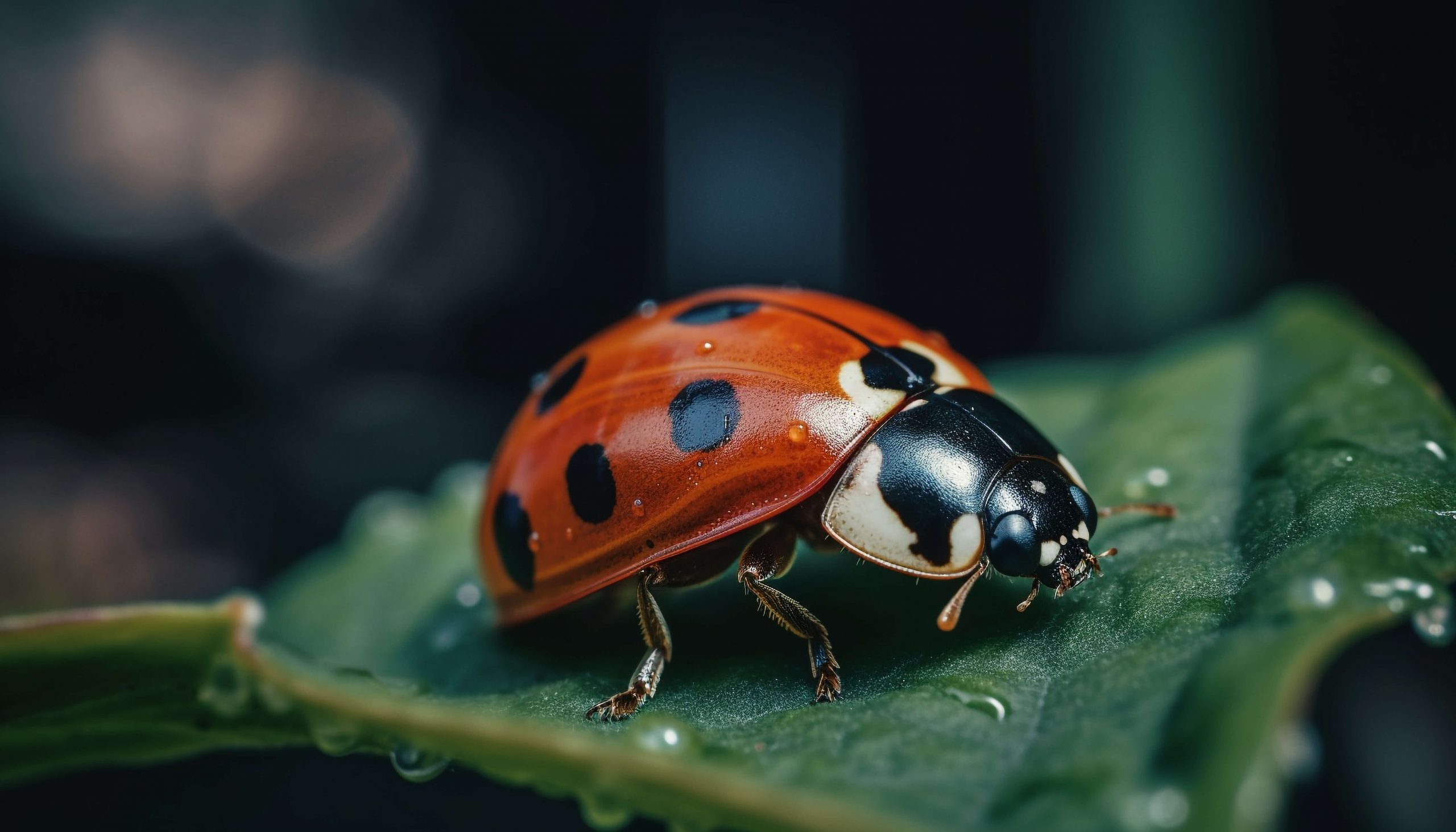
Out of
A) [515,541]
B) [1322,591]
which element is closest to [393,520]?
[515,541]

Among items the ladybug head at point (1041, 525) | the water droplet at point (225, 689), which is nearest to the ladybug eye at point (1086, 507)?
the ladybug head at point (1041, 525)

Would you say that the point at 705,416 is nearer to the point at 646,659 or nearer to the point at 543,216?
the point at 646,659

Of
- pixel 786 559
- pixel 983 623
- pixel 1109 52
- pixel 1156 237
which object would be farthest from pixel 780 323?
pixel 1109 52

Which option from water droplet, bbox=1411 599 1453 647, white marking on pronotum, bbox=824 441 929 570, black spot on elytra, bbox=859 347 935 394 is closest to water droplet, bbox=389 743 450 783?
white marking on pronotum, bbox=824 441 929 570

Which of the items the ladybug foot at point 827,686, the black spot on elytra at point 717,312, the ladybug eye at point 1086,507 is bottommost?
the ladybug foot at point 827,686

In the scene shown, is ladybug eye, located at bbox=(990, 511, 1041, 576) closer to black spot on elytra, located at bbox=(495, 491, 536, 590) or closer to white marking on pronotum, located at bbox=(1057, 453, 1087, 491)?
white marking on pronotum, located at bbox=(1057, 453, 1087, 491)

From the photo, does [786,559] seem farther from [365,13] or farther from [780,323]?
[365,13]

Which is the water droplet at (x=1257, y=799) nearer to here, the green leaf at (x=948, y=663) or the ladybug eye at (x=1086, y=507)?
the green leaf at (x=948, y=663)
